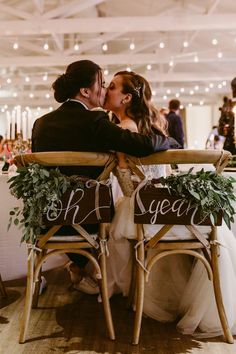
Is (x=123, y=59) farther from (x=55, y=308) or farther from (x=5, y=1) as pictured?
(x=55, y=308)

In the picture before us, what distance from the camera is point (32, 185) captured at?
6.53 ft

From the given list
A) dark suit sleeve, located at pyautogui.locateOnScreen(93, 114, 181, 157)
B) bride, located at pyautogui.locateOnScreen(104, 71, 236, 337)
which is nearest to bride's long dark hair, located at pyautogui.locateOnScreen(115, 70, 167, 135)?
bride, located at pyautogui.locateOnScreen(104, 71, 236, 337)

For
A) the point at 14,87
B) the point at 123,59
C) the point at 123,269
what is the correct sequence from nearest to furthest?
the point at 123,269 → the point at 123,59 → the point at 14,87

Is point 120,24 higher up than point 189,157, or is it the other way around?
point 120,24

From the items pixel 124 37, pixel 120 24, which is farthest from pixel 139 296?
pixel 124 37

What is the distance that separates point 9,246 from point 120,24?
6.04 metres

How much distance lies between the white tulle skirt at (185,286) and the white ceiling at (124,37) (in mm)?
2353

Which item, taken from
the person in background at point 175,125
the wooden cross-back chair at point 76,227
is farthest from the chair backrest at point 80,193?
the person in background at point 175,125

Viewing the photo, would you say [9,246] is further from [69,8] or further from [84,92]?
[69,8]

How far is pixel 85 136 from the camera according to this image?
2.15m

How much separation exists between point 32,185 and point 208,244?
2.65ft

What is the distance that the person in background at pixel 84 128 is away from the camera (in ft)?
6.51

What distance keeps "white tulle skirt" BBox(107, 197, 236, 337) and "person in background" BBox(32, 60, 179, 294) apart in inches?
7.3

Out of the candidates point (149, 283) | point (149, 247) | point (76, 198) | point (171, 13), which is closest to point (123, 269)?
point (149, 283)
